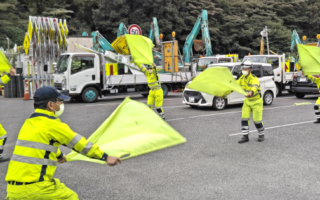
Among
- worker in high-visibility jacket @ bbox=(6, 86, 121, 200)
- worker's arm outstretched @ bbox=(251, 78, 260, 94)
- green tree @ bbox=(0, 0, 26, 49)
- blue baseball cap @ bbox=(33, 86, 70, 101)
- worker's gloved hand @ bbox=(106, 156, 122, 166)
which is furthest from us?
green tree @ bbox=(0, 0, 26, 49)

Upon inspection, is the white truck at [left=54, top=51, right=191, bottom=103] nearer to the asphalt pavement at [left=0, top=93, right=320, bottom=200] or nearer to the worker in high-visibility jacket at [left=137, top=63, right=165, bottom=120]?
the worker in high-visibility jacket at [left=137, top=63, right=165, bottom=120]

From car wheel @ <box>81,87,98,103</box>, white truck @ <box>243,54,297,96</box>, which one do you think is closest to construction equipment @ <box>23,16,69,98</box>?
car wheel @ <box>81,87,98,103</box>

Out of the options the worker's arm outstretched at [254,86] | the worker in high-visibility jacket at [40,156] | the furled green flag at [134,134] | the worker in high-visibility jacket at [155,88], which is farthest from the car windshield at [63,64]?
the worker in high-visibility jacket at [40,156]

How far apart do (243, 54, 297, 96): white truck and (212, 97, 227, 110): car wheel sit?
5.12 m

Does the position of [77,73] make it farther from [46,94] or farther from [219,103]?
[46,94]

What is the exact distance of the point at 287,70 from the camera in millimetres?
19422

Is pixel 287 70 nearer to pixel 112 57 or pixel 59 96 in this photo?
pixel 112 57

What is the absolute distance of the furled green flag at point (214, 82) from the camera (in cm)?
431

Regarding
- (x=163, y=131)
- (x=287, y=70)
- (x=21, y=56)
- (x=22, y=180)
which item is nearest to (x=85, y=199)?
(x=22, y=180)

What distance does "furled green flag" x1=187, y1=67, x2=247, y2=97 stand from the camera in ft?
14.1

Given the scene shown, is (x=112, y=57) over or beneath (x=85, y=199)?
over

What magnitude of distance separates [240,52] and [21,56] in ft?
102

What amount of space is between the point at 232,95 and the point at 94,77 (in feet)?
22.0

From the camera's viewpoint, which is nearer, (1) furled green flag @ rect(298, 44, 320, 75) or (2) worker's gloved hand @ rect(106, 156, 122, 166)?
(2) worker's gloved hand @ rect(106, 156, 122, 166)
